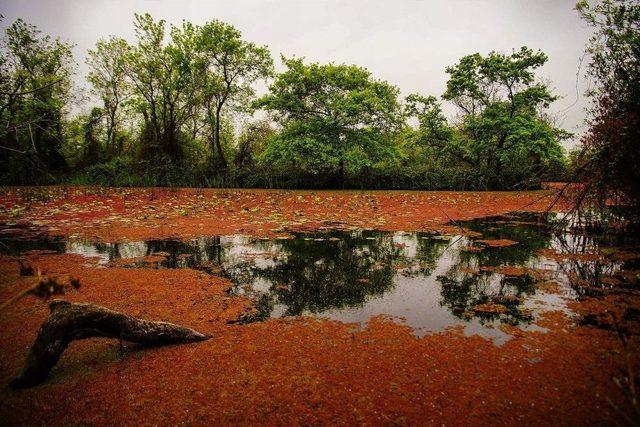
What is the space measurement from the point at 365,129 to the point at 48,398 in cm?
2249

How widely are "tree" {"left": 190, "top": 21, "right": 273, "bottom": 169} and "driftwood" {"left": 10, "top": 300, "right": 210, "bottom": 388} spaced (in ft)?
83.5

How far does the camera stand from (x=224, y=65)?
2947 cm

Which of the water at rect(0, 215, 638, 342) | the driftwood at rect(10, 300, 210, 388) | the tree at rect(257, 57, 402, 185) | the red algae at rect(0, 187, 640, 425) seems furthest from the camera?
the tree at rect(257, 57, 402, 185)

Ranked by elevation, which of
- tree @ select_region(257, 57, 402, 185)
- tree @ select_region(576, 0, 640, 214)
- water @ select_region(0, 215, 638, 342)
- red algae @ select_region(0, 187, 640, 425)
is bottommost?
red algae @ select_region(0, 187, 640, 425)

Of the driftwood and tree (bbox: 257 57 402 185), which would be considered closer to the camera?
the driftwood

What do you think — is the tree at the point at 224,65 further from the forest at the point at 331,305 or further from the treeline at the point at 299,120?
the forest at the point at 331,305

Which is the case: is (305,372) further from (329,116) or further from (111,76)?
(111,76)

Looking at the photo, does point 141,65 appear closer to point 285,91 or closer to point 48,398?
point 285,91

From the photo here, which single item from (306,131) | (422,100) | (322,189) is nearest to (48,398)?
(306,131)

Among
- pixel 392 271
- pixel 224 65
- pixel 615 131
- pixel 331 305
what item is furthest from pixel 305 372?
pixel 224 65

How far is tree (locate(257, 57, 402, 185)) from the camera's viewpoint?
74.9 feet

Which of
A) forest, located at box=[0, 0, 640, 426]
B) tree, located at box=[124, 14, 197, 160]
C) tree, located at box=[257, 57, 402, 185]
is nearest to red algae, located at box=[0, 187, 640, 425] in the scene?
forest, located at box=[0, 0, 640, 426]

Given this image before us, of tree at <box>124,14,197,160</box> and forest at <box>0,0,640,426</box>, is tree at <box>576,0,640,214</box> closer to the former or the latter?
forest at <box>0,0,640,426</box>

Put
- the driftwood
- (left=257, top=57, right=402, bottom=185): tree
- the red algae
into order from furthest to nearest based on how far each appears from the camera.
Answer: (left=257, top=57, right=402, bottom=185): tree
the driftwood
the red algae
